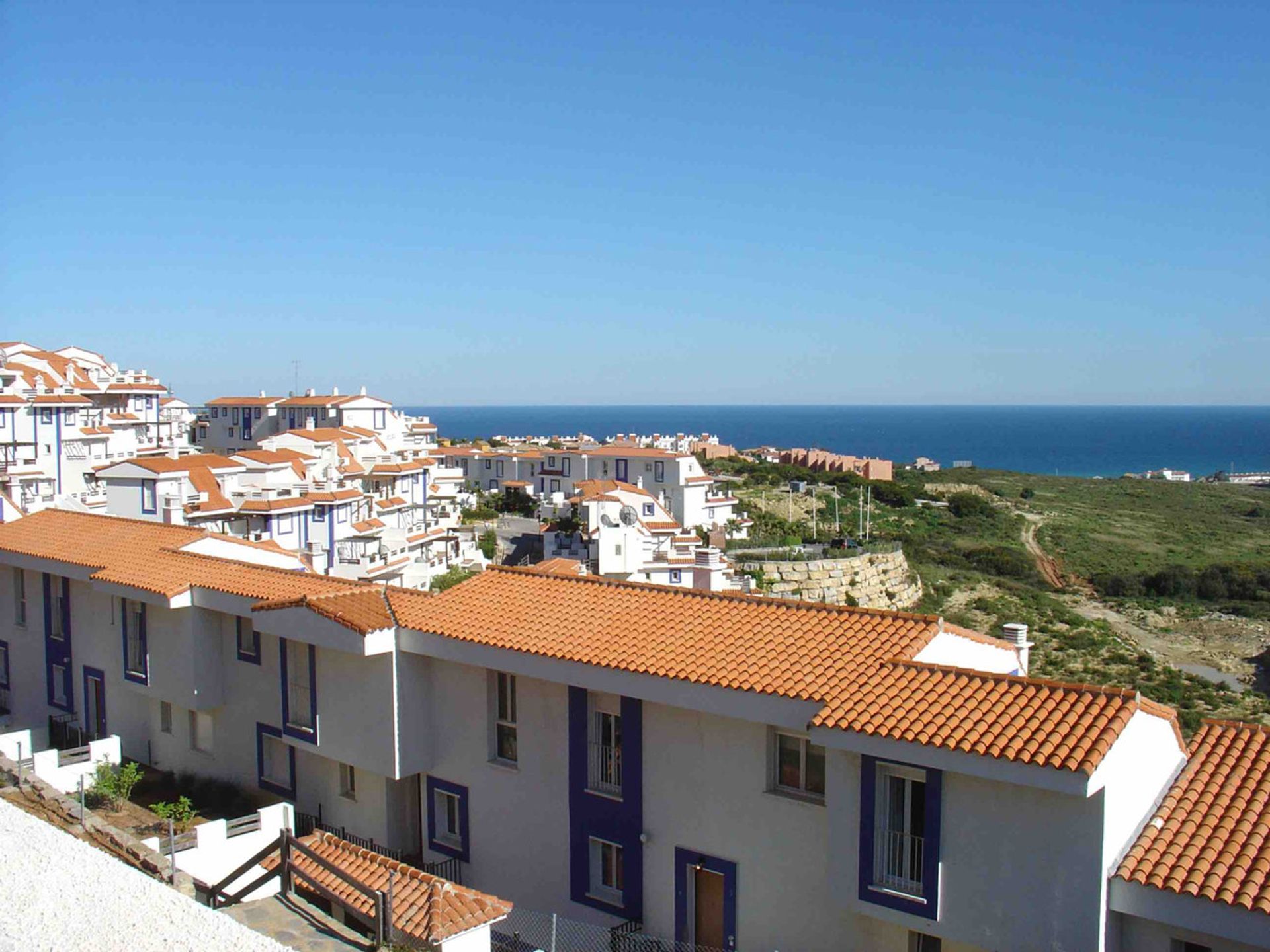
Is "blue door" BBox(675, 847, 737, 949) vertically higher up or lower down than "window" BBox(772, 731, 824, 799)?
lower down

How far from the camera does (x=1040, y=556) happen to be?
235ft

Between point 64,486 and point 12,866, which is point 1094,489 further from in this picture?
point 12,866

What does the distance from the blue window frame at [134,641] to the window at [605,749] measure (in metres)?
9.87

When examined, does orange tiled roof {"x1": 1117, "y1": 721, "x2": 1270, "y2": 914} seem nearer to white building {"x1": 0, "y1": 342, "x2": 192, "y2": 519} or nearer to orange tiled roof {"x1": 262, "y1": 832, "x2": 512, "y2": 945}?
orange tiled roof {"x1": 262, "y1": 832, "x2": 512, "y2": 945}

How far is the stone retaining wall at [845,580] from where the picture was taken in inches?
1930

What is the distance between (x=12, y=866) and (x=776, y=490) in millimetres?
69894

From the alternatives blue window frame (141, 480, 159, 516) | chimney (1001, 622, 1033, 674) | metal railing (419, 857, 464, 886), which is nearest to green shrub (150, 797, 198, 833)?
metal railing (419, 857, 464, 886)

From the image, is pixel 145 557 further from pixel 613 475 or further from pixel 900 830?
pixel 613 475

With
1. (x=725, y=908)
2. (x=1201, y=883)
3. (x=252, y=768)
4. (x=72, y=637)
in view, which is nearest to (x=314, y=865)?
(x=725, y=908)

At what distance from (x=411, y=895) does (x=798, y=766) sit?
4.41 metres

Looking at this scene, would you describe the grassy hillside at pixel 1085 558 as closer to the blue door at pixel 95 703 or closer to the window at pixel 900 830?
the window at pixel 900 830

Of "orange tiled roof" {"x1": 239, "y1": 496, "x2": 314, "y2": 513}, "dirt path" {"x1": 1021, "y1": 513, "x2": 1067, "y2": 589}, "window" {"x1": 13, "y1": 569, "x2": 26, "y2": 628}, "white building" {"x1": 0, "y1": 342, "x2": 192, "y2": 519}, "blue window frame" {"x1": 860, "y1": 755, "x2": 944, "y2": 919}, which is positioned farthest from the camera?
"dirt path" {"x1": 1021, "y1": 513, "x2": 1067, "y2": 589}

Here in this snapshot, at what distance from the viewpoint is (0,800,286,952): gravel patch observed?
854cm

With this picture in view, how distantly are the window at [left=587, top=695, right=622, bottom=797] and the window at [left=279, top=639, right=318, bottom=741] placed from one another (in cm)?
492
